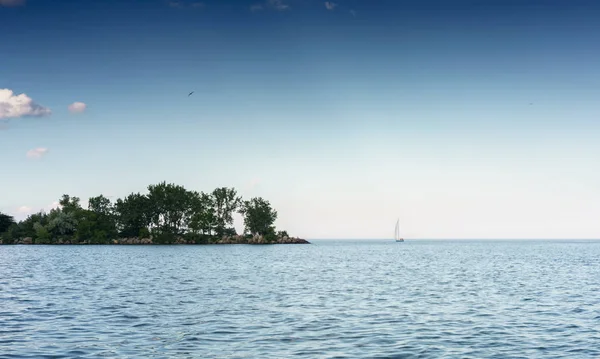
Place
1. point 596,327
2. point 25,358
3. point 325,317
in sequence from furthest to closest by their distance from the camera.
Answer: point 325,317
point 596,327
point 25,358

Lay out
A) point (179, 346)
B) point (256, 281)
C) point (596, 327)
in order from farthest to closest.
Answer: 1. point (256, 281)
2. point (596, 327)
3. point (179, 346)

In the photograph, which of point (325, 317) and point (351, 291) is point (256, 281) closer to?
point (351, 291)

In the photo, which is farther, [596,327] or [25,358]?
[596,327]

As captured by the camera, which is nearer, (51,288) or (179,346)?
(179,346)

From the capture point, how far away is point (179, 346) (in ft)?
87.1

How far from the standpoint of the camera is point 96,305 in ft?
133

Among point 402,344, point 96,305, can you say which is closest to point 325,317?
point 402,344

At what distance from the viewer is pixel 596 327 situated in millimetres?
32844

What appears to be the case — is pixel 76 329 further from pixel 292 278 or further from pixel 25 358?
pixel 292 278

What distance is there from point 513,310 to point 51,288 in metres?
41.8

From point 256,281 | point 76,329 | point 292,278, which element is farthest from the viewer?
point 292,278

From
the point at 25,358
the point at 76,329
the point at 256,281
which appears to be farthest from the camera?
the point at 256,281

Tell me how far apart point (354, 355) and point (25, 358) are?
14.3 metres

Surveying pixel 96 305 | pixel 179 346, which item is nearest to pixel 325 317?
pixel 179 346
